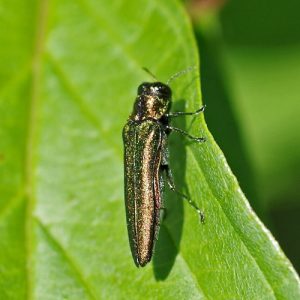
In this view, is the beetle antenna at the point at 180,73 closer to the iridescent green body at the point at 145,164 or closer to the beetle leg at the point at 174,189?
the iridescent green body at the point at 145,164


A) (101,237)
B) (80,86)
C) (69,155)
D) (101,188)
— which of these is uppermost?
(80,86)

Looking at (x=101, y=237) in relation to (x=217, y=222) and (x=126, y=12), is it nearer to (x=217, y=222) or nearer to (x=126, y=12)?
(x=217, y=222)

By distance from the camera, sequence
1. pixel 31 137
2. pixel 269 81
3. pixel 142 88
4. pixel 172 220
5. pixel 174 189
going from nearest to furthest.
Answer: pixel 172 220, pixel 174 189, pixel 31 137, pixel 142 88, pixel 269 81

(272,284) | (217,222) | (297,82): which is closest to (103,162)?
(217,222)

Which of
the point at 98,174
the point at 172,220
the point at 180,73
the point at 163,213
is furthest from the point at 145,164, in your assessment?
the point at 180,73

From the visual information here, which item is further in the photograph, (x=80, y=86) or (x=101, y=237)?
(x=80, y=86)

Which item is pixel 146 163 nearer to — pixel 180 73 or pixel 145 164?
pixel 145 164
